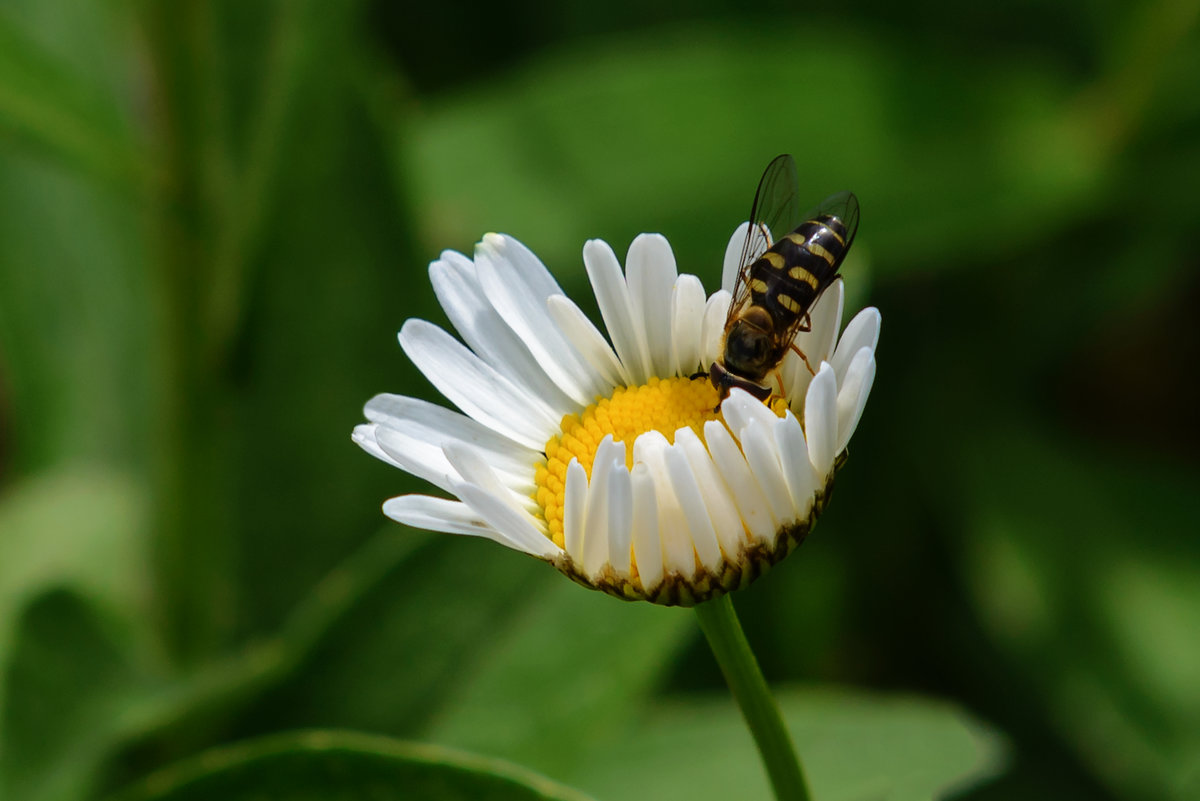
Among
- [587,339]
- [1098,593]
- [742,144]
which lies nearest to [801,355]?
[587,339]

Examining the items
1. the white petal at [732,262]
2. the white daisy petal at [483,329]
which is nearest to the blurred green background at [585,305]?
the white daisy petal at [483,329]

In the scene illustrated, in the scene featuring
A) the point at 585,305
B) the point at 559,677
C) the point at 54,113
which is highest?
the point at 54,113

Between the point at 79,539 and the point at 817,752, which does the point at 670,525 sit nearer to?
the point at 817,752

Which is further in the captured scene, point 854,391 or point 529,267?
point 529,267

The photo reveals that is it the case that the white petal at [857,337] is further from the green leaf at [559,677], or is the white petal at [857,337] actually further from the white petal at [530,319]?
the green leaf at [559,677]

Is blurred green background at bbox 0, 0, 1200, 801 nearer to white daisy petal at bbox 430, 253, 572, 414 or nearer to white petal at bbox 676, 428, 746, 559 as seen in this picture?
white daisy petal at bbox 430, 253, 572, 414

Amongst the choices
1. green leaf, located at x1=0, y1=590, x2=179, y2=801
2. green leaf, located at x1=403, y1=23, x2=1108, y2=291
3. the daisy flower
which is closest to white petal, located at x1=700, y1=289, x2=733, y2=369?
the daisy flower
